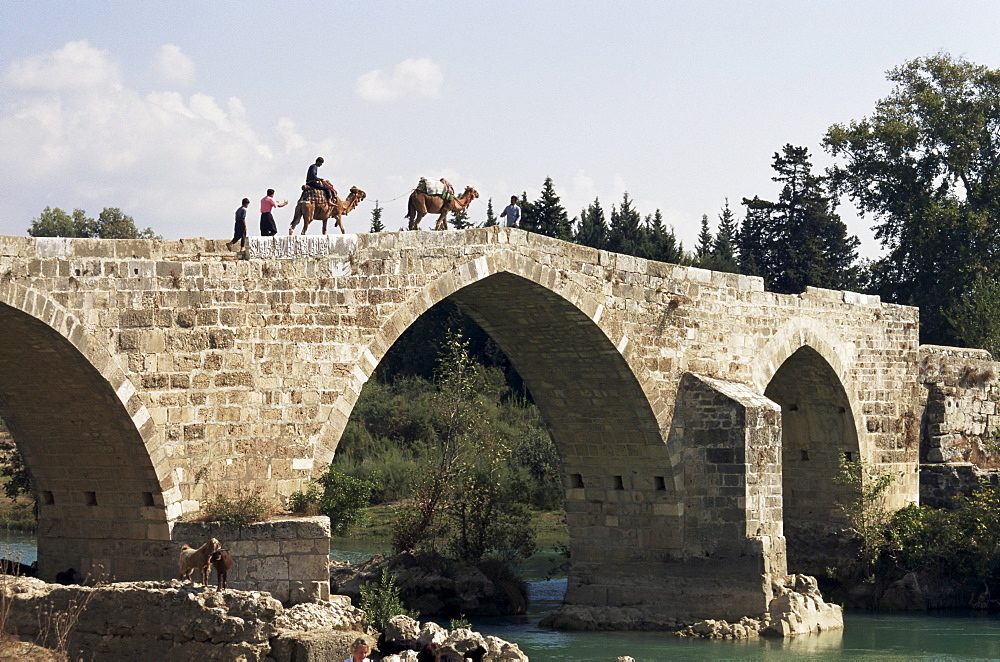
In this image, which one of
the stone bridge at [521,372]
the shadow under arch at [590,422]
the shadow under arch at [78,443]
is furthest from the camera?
the shadow under arch at [590,422]

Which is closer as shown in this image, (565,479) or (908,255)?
(565,479)

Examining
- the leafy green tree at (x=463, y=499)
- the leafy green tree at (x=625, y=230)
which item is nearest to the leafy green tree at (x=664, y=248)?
the leafy green tree at (x=625, y=230)

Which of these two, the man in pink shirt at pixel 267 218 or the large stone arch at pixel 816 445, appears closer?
the man in pink shirt at pixel 267 218

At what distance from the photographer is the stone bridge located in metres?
12.5

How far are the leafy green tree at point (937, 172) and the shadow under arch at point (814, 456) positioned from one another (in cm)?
1190

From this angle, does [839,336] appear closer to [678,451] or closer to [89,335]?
[678,451]

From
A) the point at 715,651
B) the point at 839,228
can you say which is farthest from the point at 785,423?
the point at 839,228

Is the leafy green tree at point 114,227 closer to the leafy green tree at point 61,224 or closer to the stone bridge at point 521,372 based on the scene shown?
the leafy green tree at point 61,224

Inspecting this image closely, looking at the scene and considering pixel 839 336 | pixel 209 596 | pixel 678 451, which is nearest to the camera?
pixel 209 596

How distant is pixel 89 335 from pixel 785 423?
46.0 feet

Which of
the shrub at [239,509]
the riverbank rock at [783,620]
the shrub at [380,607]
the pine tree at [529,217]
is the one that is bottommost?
the riverbank rock at [783,620]

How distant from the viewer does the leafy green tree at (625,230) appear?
4016 cm

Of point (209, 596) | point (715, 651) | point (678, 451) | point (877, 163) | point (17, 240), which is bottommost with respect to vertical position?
point (715, 651)

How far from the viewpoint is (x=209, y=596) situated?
1147 centimetres
